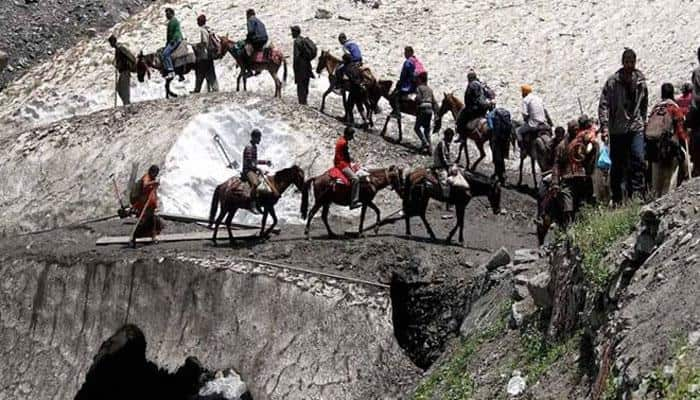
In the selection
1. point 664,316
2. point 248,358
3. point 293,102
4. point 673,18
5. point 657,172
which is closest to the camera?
point 664,316

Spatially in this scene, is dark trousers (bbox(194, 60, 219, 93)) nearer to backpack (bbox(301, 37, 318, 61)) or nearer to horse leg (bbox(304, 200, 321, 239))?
backpack (bbox(301, 37, 318, 61))

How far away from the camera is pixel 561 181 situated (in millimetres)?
22312

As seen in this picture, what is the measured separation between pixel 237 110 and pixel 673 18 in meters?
11.0

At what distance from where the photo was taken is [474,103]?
101ft

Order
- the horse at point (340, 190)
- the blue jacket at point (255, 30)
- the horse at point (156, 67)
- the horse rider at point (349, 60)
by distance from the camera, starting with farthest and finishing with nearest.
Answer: the horse at point (156, 67) < the blue jacket at point (255, 30) < the horse rider at point (349, 60) < the horse at point (340, 190)

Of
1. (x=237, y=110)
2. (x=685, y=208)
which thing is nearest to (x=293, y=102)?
(x=237, y=110)

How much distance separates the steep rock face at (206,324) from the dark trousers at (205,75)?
7689 mm

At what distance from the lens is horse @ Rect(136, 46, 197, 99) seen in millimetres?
34406

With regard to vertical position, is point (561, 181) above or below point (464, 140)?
above

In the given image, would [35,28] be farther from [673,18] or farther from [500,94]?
[673,18]

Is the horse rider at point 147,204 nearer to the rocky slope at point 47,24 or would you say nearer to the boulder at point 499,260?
the boulder at point 499,260

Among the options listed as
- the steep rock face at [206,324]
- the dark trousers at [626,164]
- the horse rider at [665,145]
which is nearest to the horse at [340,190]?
the steep rock face at [206,324]

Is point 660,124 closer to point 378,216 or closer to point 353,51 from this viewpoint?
point 378,216

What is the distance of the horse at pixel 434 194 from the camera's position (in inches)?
1041
